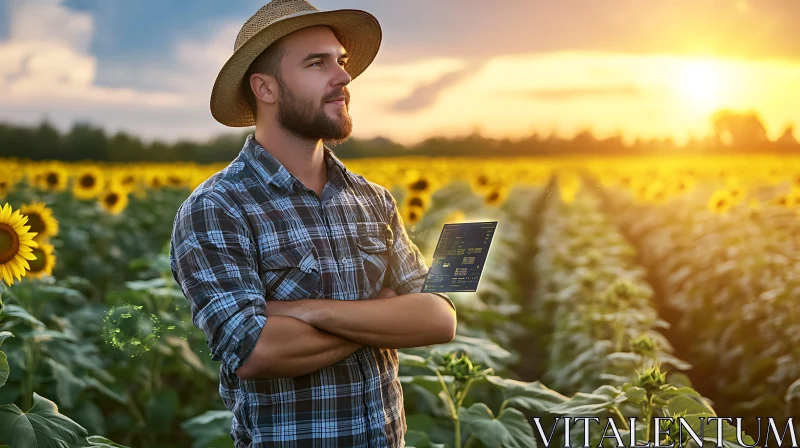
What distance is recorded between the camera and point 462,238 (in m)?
2.41

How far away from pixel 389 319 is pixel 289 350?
0.33 m

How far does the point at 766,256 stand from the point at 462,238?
238 inches

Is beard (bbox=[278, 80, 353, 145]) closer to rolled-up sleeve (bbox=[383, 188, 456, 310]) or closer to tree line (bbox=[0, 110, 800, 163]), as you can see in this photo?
rolled-up sleeve (bbox=[383, 188, 456, 310])

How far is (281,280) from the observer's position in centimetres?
251

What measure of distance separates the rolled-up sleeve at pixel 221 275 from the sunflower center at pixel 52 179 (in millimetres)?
8653

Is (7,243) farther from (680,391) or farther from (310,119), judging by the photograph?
(680,391)

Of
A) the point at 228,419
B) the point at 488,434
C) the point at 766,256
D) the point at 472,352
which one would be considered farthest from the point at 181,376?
the point at 766,256

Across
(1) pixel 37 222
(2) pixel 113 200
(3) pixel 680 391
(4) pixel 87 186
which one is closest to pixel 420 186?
(2) pixel 113 200

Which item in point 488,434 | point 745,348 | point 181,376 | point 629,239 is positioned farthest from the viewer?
point 629,239

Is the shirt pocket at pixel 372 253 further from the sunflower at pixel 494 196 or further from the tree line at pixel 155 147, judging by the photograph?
the tree line at pixel 155 147

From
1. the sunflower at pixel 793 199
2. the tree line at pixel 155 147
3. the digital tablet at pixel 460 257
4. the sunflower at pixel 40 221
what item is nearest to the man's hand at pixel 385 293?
the digital tablet at pixel 460 257

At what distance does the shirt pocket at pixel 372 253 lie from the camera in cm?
269

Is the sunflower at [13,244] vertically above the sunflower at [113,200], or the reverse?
the sunflower at [113,200]

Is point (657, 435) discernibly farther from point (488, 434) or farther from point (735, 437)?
point (488, 434)
